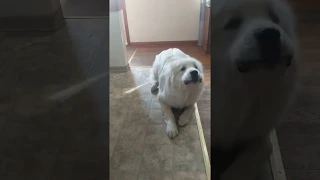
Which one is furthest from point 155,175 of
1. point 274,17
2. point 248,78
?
point 274,17

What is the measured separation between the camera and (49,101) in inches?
19.8

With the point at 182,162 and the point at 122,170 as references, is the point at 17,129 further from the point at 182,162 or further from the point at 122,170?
the point at 182,162

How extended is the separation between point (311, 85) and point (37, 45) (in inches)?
20.5

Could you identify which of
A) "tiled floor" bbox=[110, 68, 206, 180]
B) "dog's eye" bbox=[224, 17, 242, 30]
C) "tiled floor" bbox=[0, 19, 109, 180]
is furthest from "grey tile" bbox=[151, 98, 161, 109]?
"dog's eye" bbox=[224, 17, 242, 30]

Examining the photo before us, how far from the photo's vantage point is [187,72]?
0.62 meters

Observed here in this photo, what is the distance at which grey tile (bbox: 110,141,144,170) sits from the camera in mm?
542

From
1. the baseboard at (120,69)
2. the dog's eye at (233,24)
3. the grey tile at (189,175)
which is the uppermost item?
the dog's eye at (233,24)

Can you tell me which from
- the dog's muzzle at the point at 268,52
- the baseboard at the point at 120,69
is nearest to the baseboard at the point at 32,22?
the baseboard at the point at 120,69

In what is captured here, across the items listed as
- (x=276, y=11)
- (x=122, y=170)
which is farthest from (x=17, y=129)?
(x=276, y=11)

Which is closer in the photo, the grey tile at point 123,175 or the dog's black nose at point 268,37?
the dog's black nose at point 268,37

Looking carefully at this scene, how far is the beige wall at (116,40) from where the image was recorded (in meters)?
0.51

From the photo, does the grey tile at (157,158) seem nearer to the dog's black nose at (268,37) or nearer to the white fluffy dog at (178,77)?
the white fluffy dog at (178,77)

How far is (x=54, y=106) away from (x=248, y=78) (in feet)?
1.19

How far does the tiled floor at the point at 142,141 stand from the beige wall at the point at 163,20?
0.08m
